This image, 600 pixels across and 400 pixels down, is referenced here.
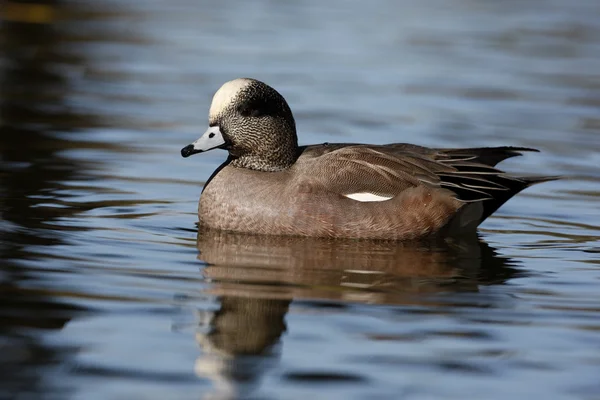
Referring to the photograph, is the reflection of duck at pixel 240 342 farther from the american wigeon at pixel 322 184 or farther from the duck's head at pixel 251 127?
the duck's head at pixel 251 127

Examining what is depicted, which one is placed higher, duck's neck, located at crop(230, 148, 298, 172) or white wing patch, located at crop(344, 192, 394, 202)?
duck's neck, located at crop(230, 148, 298, 172)

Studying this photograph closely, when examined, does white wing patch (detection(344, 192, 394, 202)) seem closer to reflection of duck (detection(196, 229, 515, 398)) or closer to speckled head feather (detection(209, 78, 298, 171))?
reflection of duck (detection(196, 229, 515, 398))

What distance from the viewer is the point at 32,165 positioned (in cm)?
908

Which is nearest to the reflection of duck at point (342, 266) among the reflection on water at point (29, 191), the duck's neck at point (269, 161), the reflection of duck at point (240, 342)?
the reflection of duck at point (240, 342)

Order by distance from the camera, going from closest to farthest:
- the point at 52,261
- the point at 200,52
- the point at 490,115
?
the point at 52,261 → the point at 490,115 → the point at 200,52

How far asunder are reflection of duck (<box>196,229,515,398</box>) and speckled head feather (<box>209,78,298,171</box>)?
1.74 ft

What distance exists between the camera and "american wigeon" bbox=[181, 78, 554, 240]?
7430 millimetres

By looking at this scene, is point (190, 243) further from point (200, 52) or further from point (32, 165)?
point (200, 52)

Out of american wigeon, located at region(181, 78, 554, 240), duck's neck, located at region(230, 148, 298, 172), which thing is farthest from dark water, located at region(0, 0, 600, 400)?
duck's neck, located at region(230, 148, 298, 172)

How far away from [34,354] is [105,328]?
0.43 m

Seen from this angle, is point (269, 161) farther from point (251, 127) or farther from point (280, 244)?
point (280, 244)

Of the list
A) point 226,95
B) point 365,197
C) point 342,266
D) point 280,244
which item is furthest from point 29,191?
point 342,266

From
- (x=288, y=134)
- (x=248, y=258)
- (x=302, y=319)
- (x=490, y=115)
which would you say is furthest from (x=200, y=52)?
(x=302, y=319)

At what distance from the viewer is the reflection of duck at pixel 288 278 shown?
16.4ft
